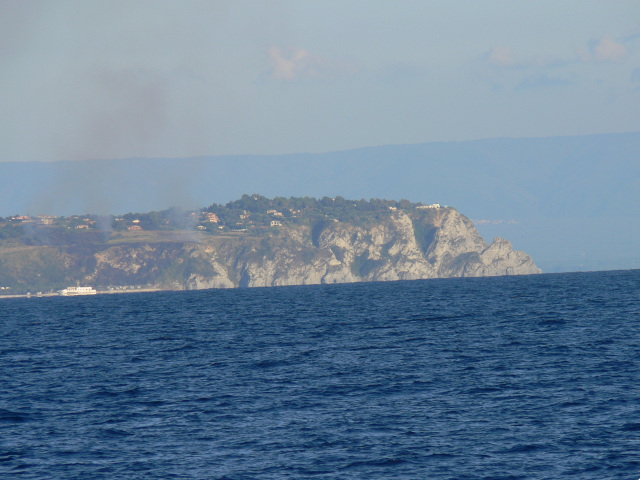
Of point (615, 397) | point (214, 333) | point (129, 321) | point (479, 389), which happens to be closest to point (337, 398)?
point (479, 389)

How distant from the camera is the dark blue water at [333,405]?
37.4m

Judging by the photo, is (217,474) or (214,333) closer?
(217,474)

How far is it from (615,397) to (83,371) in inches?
1577

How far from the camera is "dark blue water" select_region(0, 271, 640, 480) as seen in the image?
37375 millimetres

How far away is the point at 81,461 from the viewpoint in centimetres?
3862

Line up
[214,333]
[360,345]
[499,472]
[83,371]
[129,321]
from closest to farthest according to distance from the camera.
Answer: [499,472] < [83,371] < [360,345] < [214,333] < [129,321]

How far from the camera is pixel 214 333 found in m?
99.4

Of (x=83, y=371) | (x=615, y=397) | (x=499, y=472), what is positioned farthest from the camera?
(x=83, y=371)

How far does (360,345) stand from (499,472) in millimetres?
44403

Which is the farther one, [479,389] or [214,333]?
[214,333]

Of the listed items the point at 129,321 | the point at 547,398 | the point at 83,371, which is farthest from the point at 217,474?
the point at 129,321

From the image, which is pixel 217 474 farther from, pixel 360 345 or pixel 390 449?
pixel 360 345

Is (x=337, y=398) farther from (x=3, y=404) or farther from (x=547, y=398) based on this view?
(x=3, y=404)

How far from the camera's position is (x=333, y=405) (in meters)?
49.4
